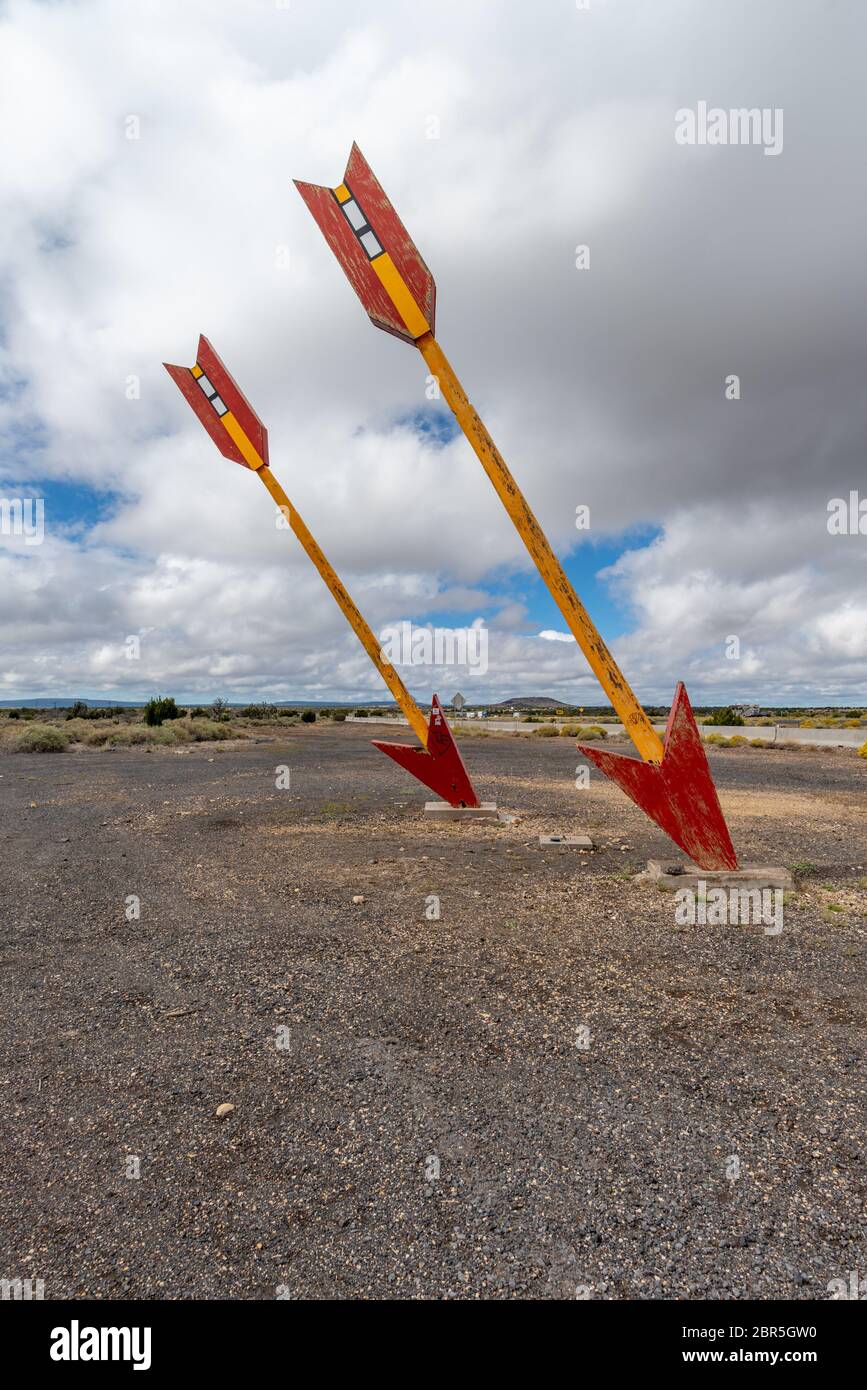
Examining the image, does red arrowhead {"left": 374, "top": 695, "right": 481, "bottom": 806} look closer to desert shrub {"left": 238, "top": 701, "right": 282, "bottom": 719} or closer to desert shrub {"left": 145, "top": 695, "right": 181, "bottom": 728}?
desert shrub {"left": 145, "top": 695, "right": 181, "bottom": 728}

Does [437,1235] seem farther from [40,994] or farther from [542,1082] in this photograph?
[40,994]

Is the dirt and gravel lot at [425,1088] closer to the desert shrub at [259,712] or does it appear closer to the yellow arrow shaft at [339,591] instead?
the yellow arrow shaft at [339,591]

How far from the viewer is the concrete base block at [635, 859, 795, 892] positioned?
21.1 ft

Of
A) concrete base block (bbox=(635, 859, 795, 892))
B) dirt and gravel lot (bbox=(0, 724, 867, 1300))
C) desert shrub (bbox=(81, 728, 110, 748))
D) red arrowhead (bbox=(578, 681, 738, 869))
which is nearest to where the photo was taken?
dirt and gravel lot (bbox=(0, 724, 867, 1300))

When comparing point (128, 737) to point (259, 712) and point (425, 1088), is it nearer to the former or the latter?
point (425, 1088)

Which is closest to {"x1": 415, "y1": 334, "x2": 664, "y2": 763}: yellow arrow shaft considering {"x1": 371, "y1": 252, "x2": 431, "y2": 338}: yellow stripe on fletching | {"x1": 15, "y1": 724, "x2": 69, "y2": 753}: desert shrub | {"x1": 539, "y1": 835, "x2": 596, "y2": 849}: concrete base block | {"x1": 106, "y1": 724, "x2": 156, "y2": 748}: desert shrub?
{"x1": 371, "y1": 252, "x2": 431, "y2": 338}: yellow stripe on fletching

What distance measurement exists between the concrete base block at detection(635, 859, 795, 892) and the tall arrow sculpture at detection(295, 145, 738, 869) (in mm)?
142

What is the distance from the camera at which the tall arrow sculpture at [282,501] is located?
10.9m

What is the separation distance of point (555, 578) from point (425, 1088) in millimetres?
4972

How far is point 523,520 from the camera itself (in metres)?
6.88

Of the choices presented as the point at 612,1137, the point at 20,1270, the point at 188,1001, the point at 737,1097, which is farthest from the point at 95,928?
the point at 737,1097

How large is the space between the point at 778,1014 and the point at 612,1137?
5.96 ft

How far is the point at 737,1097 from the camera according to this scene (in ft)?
10.3

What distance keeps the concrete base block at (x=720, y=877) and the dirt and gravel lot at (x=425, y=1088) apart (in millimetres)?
311
